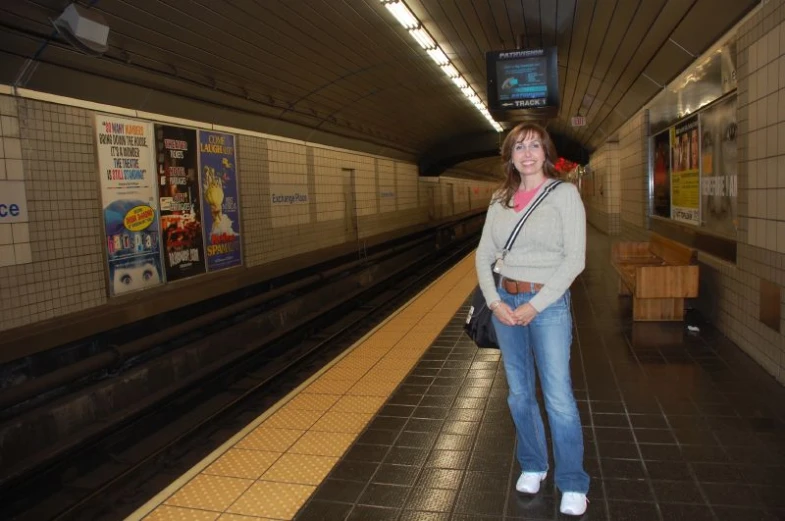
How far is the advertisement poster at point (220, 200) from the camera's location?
297 inches

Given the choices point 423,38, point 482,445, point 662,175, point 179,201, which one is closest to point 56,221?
point 179,201

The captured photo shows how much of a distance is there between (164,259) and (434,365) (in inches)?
134

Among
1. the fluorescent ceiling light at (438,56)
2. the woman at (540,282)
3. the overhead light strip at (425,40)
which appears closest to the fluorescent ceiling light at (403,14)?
the overhead light strip at (425,40)

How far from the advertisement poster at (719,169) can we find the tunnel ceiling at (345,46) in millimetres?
769

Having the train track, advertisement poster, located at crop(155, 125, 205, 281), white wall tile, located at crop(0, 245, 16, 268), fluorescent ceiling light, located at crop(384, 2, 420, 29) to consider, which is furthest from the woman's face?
advertisement poster, located at crop(155, 125, 205, 281)

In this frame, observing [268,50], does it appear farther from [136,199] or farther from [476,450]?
[476,450]

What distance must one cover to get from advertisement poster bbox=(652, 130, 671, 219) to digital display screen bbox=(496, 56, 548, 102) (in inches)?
71.4

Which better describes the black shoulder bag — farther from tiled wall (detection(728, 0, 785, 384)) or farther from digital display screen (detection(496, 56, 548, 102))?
digital display screen (detection(496, 56, 548, 102))

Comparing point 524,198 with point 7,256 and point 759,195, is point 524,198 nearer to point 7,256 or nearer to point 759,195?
point 759,195

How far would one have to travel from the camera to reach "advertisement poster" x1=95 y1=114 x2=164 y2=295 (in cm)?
579

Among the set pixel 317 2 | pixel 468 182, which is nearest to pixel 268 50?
pixel 317 2

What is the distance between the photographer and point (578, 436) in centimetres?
256

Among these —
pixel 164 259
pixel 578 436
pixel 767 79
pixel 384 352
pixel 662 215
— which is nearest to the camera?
pixel 578 436

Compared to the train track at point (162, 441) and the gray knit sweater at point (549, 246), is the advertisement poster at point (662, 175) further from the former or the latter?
the gray knit sweater at point (549, 246)
